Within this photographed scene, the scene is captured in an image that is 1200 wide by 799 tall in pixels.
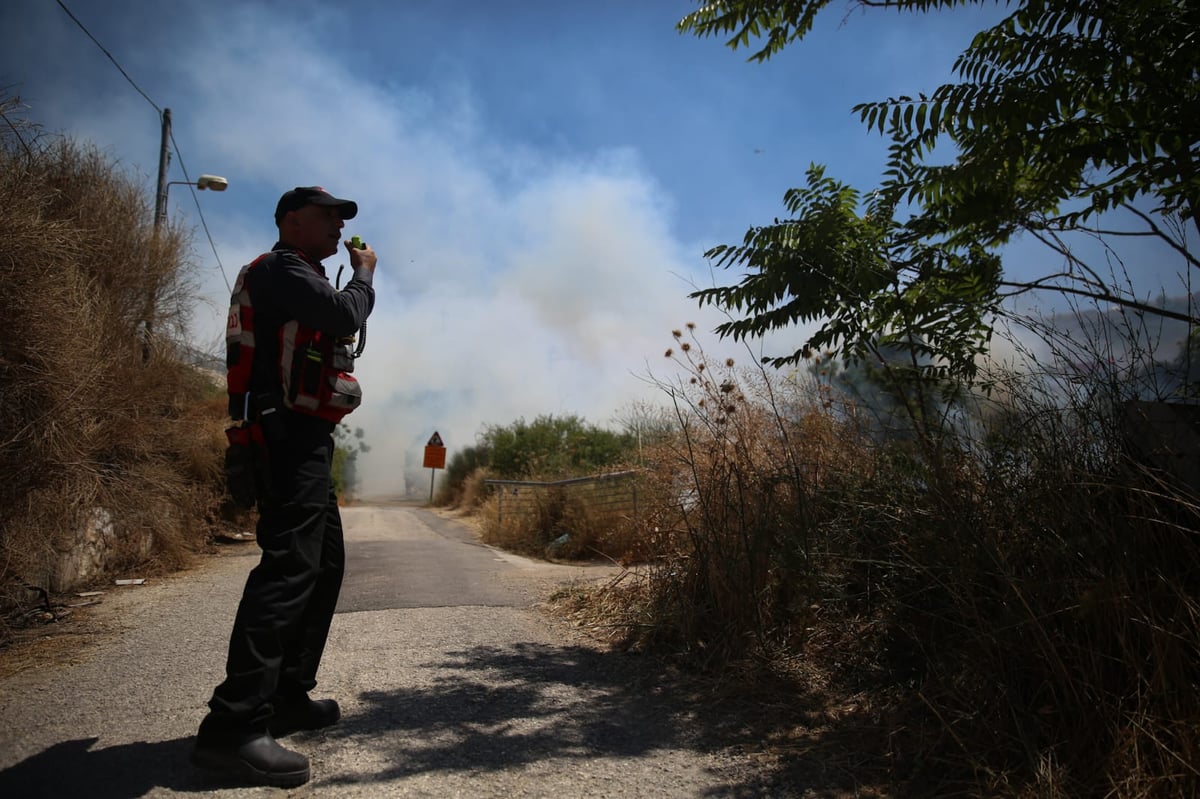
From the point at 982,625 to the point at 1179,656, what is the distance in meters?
0.52

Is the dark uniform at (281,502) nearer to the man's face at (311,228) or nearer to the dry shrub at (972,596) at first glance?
the man's face at (311,228)

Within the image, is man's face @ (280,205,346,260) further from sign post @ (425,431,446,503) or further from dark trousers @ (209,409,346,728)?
sign post @ (425,431,446,503)

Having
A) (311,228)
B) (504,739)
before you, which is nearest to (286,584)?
(504,739)

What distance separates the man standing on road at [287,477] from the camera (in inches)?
91.3

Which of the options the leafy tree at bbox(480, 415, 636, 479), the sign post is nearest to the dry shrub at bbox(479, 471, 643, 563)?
the leafy tree at bbox(480, 415, 636, 479)

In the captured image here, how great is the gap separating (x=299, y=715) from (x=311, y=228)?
1.73 meters

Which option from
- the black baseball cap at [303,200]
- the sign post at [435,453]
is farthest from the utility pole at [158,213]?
the sign post at [435,453]

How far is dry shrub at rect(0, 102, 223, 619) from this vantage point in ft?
15.5

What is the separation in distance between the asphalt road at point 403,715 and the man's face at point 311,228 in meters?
1.74

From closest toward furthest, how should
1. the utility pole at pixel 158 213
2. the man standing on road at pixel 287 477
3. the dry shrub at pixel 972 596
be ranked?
1. the dry shrub at pixel 972 596
2. the man standing on road at pixel 287 477
3. the utility pole at pixel 158 213

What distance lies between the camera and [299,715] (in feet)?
8.96

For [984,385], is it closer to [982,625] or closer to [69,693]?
[982,625]

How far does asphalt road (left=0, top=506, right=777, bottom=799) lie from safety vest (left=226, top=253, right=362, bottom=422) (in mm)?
1144

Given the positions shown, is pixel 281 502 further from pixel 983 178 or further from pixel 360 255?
pixel 983 178
